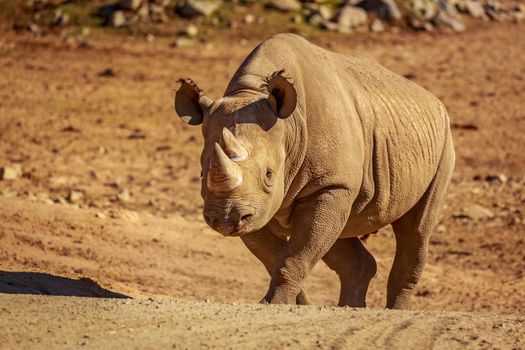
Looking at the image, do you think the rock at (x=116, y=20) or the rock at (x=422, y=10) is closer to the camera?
the rock at (x=116, y=20)

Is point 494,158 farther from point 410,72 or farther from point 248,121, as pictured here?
point 248,121

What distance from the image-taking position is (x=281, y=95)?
7.99 metres

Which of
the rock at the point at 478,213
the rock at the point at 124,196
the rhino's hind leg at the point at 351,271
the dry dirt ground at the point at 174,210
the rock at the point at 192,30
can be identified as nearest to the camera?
the dry dirt ground at the point at 174,210

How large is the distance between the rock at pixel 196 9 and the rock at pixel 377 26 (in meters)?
3.06

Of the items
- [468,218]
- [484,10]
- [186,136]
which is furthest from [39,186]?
[484,10]

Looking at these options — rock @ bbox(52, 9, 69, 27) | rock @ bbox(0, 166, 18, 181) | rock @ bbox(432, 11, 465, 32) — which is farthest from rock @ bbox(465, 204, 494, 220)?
rock @ bbox(432, 11, 465, 32)

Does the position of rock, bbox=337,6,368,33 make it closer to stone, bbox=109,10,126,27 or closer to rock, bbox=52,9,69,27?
stone, bbox=109,10,126,27

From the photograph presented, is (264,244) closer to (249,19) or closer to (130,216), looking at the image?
(130,216)

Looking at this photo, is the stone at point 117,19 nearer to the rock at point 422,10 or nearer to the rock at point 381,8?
the rock at point 381,8

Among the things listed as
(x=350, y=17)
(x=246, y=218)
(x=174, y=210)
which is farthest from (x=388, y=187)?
(x=350, y=17)

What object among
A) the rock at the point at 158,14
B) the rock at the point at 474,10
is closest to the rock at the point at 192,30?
the rock at the point at 158,14

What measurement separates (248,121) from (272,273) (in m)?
1.17

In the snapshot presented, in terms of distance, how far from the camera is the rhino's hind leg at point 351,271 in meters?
9.71

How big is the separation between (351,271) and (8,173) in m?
6.08
